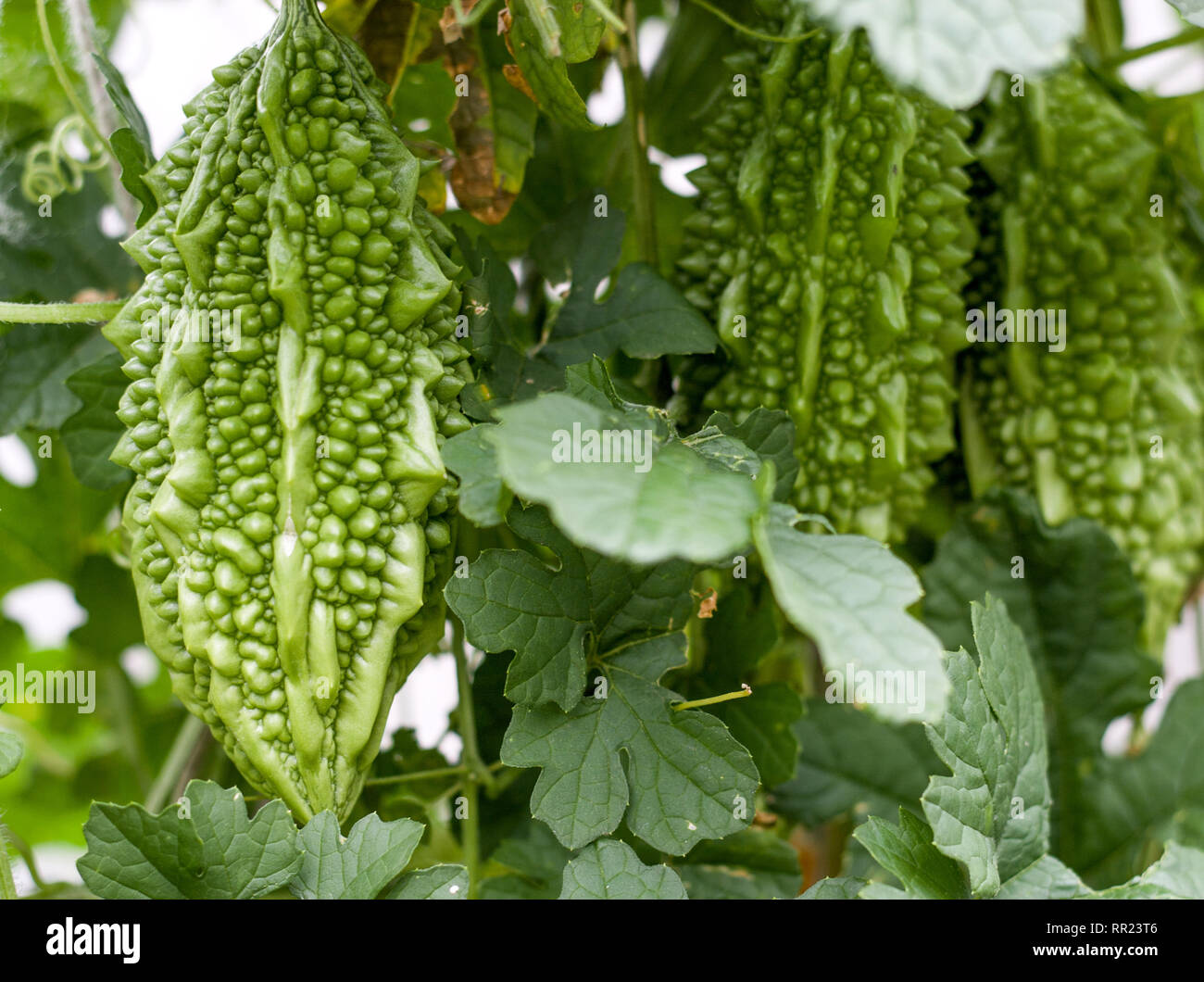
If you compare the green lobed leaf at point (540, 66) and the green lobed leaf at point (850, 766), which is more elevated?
the green lobed leaf at point (540, 66)

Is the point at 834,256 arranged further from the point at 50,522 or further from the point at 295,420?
the point at 50,522

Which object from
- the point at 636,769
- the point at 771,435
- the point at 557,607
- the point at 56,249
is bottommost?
the point at 636,769

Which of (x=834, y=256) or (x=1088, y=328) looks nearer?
(x=834, y=256)

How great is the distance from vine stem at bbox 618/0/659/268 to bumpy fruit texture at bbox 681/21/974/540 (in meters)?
0.04

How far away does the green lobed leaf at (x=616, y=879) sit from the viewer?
0.65m

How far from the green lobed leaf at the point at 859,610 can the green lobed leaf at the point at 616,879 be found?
23cm

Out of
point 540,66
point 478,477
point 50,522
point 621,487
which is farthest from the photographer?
point 50,522

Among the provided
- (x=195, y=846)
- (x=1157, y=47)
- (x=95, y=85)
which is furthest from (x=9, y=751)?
(x=1157, y=47)

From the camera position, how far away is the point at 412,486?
68 centimetres

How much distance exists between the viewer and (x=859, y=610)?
535 mm

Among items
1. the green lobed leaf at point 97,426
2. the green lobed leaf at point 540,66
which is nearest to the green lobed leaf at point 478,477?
the green lobed leaf at point 540,66

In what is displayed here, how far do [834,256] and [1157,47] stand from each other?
513 millimetres

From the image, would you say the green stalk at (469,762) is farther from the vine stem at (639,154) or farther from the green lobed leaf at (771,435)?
the vine stem at (639,154)

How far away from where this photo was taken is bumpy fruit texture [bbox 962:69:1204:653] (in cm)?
94
